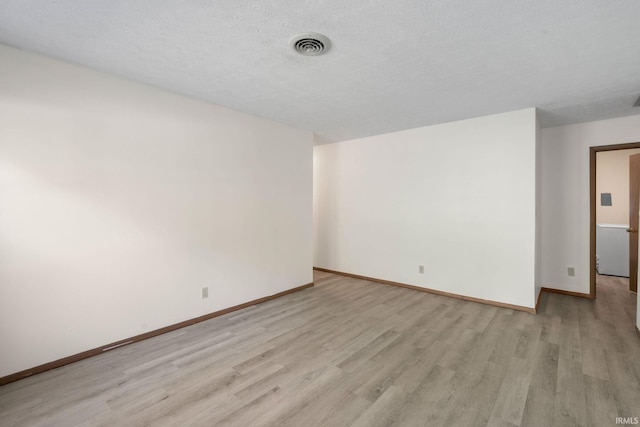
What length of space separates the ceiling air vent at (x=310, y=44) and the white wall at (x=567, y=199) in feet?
13.1

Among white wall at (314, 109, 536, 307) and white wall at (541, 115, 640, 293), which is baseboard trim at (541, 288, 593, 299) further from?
white wall at (314, 109, 536, 307)

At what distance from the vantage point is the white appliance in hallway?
482 cm

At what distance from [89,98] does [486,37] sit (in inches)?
127

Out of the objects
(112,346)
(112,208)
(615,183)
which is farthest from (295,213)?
(615,183)

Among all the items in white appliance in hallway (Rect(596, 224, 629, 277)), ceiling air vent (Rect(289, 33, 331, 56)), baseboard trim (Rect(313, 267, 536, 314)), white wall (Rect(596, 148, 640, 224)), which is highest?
ceiling air vent (Rect(289, 33, 331, 56))

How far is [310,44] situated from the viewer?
201 centimetres

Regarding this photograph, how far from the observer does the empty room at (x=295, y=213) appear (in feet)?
5.94

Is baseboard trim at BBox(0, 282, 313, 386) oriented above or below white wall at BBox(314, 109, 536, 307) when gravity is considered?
below

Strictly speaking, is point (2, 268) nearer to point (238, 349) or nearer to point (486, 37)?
point (238, 349)

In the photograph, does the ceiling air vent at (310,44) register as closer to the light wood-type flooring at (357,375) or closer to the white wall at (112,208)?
the white wall at (112,208)

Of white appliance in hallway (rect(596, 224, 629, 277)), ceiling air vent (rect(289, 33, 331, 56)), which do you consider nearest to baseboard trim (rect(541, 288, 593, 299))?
white appliance in hallway (rect(596, 224, 629, 277))

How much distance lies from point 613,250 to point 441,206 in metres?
3.57

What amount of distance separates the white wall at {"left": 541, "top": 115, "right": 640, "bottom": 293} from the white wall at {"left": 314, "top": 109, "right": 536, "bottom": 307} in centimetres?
119

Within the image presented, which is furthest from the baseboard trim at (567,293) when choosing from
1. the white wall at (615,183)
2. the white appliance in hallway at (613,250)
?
the white wall at (615,183)
